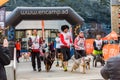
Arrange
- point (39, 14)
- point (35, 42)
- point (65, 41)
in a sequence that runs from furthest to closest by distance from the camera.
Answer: point (39, 14)
point (35, 42)
point (65, 41)

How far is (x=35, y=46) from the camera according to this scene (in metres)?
17.5

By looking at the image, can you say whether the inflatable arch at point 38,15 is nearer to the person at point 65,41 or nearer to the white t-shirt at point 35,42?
the white t-shirt at point 35,42

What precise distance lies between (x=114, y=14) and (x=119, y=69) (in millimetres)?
45228

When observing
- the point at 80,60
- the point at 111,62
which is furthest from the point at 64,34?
the point at 111,62

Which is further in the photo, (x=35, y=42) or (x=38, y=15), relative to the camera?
(x=38, y=15)

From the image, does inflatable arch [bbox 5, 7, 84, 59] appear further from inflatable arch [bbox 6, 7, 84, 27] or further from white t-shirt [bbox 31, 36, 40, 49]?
white t-shirt [bbox 31, 36, 40, 49]

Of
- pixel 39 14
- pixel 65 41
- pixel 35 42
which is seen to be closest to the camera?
pixel 65 41

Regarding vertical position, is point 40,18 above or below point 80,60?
above

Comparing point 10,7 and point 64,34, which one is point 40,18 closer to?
point 64,34

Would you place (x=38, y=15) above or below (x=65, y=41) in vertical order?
above

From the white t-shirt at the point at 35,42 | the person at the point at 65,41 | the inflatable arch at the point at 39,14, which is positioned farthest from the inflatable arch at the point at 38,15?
the person at the point at 65,41

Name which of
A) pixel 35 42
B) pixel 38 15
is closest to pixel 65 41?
pixel 35 42

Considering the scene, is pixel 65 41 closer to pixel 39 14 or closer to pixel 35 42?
pixel 35 42

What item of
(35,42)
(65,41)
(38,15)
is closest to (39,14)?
(38,15)
